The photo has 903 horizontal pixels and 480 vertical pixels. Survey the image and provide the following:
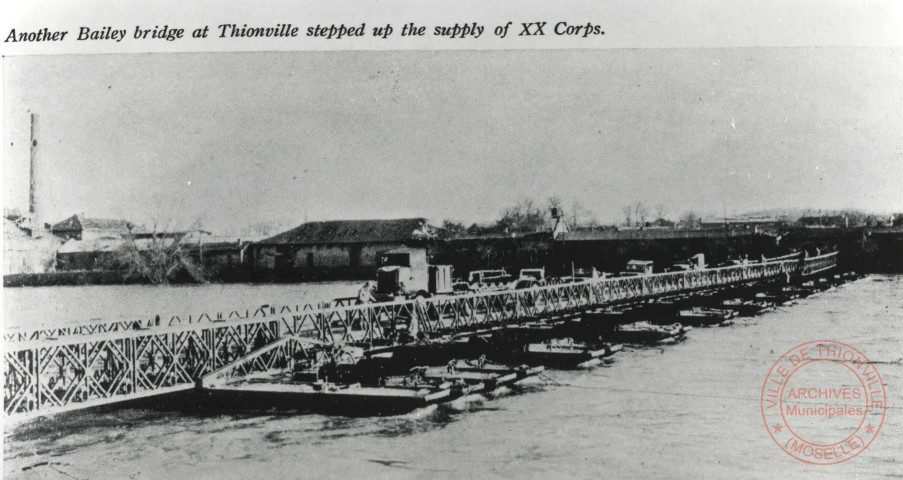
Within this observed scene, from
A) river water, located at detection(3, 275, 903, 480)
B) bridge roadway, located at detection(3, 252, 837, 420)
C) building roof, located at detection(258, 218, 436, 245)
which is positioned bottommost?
river water, located at detection(3, 275, 903, 480)

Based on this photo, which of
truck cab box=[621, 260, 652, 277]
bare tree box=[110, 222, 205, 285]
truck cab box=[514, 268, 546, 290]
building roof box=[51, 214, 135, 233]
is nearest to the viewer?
building roof box=[51, 214, 135, 233]

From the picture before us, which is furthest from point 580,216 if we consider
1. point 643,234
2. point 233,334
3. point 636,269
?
point 636,269

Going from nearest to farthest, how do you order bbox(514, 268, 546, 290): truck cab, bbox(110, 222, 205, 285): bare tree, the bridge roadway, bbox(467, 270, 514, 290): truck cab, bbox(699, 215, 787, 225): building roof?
the bridge roadway, bbox(110, 222, 205, 285): bare tree, bbox(699, 215, 787, 225): building roof, bbox(467, 270, 514, 290): truck cab, bbox(514, 268, 546, 290): truck cab

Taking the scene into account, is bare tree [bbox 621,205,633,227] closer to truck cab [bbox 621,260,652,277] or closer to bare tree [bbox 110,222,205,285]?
bare tree [bbox 110,222,205,285]

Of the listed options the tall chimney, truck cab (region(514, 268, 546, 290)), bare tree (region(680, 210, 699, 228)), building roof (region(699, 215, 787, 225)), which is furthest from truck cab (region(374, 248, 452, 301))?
the tall chimney

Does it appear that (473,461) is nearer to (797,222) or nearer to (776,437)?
(776,437)

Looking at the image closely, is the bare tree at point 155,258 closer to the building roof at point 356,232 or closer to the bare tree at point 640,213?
the building roof at point 356,232

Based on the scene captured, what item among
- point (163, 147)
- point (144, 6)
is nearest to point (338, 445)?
point (163, 147)
